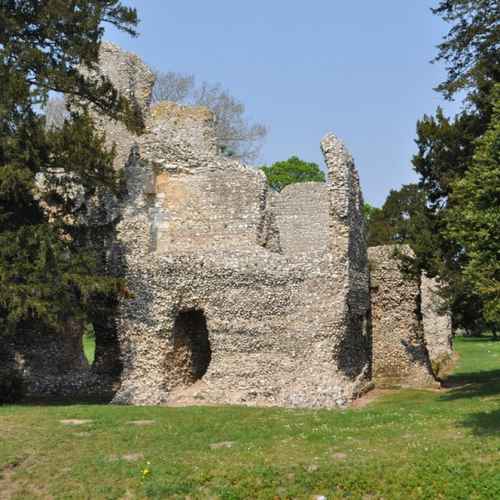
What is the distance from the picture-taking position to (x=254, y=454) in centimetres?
1289

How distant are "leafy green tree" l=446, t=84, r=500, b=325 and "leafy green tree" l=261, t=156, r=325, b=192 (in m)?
41.8

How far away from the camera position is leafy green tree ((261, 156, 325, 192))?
181 ft

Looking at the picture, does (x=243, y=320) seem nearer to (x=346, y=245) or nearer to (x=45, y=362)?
(x=346, y=245)

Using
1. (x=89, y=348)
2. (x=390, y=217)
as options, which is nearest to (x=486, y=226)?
(x=89, y=348)

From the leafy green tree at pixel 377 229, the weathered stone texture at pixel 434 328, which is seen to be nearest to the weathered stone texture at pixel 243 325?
the weathered stone texture at pixel 434 328

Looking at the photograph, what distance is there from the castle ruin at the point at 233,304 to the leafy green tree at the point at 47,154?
1864 mm

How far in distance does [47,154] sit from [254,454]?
10.7m

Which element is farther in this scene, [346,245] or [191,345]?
[191,345]

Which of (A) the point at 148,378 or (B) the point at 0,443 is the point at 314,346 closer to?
(A) the point at 148,378

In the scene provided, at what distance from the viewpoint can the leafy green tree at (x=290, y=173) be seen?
5516 centimetres

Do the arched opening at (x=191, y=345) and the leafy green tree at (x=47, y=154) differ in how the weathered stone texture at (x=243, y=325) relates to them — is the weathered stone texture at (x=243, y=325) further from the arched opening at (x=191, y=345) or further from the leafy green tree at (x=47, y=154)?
the leafy green tree at (x=47, y=154)

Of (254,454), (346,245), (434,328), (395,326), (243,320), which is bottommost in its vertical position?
(254,454)

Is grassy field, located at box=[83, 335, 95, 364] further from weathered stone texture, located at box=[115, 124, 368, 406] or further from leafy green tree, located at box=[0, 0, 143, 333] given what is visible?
leafy green tree, located at box=[0, 0, 143, 333]

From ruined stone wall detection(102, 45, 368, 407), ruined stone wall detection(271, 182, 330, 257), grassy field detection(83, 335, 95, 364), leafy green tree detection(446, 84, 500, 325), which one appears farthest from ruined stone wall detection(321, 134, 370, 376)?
grassy field detection(83, 335, 95, 364)
